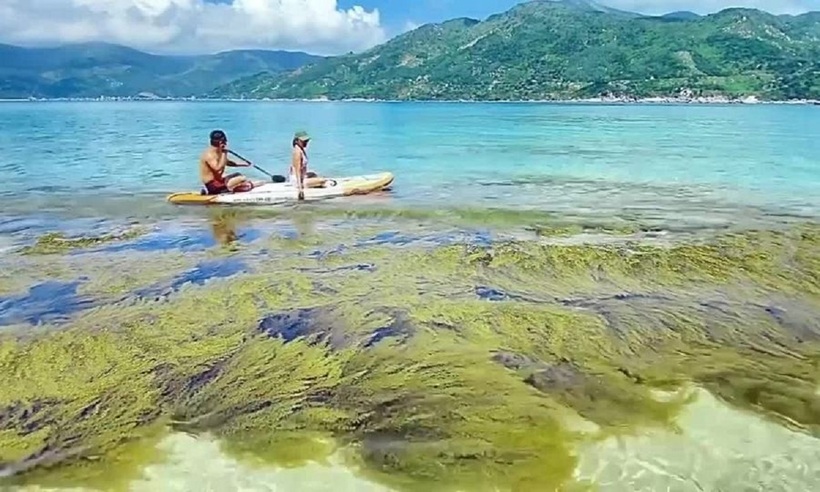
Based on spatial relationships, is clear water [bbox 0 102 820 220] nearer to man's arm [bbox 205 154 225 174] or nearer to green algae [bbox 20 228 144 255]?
man's arm [bbox 205 154 225 174]

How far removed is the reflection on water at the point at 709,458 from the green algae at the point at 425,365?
22 cm

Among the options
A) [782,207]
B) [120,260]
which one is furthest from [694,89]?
[120,260]

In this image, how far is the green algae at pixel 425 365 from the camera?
19.6 ft

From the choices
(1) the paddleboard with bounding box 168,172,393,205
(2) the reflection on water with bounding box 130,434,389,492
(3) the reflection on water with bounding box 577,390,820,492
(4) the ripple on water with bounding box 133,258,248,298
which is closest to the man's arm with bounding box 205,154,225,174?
(1) the paddleboard with bounding box 168,172,393,205

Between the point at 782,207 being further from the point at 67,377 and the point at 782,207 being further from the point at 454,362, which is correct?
the point at 67,377

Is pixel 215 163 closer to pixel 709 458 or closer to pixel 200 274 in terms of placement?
pixel 200 274

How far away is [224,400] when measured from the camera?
22.1 feet

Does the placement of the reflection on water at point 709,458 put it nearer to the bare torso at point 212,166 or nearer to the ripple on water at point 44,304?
the ripple on water at point 44,304

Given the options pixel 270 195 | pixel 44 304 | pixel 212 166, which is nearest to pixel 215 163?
pixel 212 166

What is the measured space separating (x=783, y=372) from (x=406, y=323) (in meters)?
4.07

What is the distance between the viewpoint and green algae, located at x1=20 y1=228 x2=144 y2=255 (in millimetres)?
12705

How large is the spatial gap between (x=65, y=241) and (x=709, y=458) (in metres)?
11.9

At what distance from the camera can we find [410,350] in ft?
25.6

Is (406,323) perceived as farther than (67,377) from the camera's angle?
Yes
